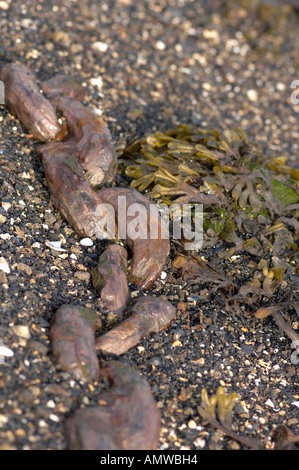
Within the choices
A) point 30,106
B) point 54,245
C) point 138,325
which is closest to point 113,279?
point 138,325

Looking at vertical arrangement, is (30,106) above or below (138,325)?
above

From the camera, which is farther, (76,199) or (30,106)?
(30,106)

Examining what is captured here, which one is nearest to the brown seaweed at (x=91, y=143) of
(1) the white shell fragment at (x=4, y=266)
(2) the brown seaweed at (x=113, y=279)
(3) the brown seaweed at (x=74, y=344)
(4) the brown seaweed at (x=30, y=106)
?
(4) the brown seaweed at (x=30, y=106)

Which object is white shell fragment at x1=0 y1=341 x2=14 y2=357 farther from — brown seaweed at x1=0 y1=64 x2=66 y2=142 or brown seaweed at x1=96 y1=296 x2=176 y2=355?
brown seaweed at x1=0 y1=64 x2=66 y2=142

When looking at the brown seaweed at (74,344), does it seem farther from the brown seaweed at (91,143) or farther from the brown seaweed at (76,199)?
the brown seaweed at (91,143)

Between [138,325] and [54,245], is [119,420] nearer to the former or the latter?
[138,325]

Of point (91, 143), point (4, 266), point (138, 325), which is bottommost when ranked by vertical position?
point (138, 325)

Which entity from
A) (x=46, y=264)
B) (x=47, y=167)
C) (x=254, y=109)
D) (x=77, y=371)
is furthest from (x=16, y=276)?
(x=254, y=109)
